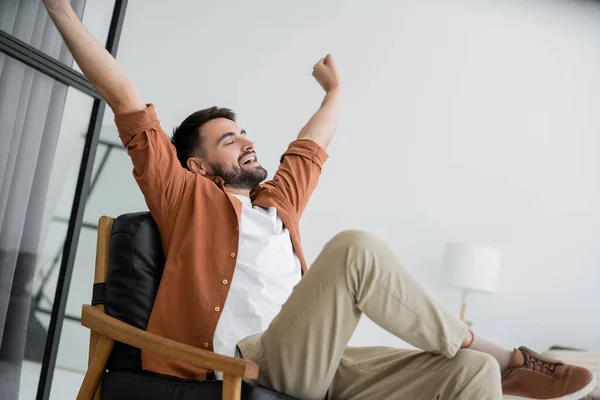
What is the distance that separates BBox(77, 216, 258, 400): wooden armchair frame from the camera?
1463mm

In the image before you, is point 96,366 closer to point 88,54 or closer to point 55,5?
point 88,54

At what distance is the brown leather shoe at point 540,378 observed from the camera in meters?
1.54

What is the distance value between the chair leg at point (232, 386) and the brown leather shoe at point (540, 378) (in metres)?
0.61

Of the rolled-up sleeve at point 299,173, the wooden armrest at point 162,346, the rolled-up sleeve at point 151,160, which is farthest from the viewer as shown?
the rolled-up sleeve at point 299,173

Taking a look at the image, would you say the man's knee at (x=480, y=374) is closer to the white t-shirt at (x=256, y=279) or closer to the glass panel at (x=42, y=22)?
the white t-shirt at (x=256, y=279)

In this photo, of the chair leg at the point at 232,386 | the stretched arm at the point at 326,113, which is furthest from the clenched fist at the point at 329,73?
the chair leg at the point at 232,386

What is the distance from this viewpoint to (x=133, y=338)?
1604mm

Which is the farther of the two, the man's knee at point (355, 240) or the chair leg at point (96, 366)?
the chair leg at point (96, 366)

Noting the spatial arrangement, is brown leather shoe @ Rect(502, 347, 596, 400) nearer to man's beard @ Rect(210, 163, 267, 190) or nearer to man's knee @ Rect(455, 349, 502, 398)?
man's knee @ Rect(455, 349, 502, 398)

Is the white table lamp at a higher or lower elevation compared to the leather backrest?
higher

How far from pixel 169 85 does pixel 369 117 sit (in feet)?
3.88

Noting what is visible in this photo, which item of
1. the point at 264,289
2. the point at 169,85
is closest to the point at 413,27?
the point at 169,85

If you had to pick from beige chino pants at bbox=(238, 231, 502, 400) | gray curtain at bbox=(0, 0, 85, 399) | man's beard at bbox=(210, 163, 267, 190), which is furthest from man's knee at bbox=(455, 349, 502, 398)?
gray curtain at bbox=(0, 0, 85, 399)

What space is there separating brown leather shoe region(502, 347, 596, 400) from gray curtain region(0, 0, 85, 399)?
1892 mm
